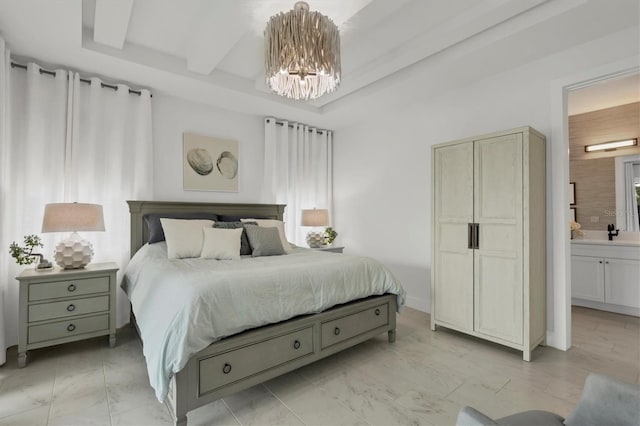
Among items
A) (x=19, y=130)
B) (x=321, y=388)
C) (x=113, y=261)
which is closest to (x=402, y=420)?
(x=321, y=388)

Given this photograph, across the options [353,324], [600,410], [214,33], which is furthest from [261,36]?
[600,410]

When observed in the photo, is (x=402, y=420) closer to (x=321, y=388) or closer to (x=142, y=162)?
(x=321, y=388)

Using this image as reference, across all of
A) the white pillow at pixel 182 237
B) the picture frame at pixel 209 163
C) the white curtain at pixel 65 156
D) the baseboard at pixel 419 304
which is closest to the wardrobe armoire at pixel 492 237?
the baseboard at pixel 419 304

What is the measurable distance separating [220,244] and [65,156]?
1737 mm

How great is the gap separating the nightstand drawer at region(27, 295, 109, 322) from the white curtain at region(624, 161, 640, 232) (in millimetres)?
5898

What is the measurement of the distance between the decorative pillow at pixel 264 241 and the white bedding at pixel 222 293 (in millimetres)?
401

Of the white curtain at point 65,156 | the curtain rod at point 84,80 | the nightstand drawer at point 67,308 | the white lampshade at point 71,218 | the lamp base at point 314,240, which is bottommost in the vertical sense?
the nightstand drawer at point 67,308

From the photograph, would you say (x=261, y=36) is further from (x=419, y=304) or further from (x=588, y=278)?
(x=588, y=278)

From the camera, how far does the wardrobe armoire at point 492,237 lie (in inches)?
101

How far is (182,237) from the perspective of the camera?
287 cm

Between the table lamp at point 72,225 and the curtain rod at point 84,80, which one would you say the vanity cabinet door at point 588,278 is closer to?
the table lamp at point 72,225

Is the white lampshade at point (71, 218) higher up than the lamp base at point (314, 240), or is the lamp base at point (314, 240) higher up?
the white lampshade at point (71, 218)

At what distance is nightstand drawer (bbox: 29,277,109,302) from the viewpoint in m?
2.45

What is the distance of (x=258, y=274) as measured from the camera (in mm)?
2100
